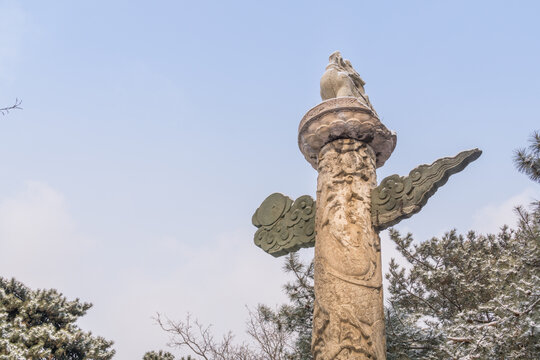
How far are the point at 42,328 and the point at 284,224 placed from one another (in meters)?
8.67

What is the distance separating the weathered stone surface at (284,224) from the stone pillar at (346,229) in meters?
0.22

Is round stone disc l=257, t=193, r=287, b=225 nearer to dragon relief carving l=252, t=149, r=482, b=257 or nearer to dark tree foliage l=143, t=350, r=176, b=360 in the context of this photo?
dragon relief carving l=252, t=149, r=482, b=257

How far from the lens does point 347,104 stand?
11.9ft

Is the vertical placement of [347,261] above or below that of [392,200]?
below

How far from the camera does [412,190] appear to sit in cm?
335

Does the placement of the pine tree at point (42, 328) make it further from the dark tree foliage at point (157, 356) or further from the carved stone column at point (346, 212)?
the carved stone column at point (346, 212)

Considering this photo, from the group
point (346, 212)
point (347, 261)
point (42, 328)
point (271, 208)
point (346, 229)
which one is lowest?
point (347, 261)

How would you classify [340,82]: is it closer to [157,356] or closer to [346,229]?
[346,229]

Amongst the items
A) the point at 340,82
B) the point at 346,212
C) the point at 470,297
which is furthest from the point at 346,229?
the point at 470,297

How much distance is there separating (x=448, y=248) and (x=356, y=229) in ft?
21.0

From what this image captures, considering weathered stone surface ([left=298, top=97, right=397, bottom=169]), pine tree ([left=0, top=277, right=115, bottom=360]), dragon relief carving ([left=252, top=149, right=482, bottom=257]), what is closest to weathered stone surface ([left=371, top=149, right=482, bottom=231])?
dragon relief carving ([left=252, top=149, right=482, bottom=257])

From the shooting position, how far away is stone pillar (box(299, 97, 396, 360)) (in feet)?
9.40

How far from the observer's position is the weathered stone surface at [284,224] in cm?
370

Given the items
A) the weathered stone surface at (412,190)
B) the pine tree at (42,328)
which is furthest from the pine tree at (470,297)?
the pine tree at (42,328)
